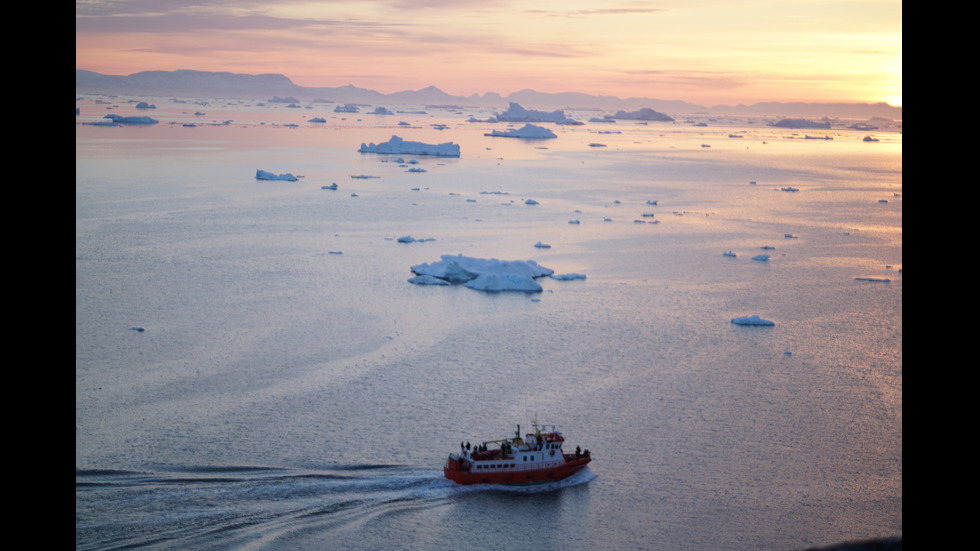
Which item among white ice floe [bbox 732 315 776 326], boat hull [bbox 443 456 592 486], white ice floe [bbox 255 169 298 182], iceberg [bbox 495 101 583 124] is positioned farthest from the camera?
iceberg [bbox 495 101 583 124]

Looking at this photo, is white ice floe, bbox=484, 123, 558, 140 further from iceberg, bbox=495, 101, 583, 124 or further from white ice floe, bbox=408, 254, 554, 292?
white ice floe, bbox=408, 254, 554, 292

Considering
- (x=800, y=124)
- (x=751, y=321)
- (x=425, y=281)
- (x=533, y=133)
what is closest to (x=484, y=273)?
(x=425, y=281)

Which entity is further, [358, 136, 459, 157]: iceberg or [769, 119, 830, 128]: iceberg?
[769, 119, 830, 128]: iceberg

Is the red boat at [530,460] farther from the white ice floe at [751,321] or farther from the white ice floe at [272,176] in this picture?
the white ice floe at [272,176]

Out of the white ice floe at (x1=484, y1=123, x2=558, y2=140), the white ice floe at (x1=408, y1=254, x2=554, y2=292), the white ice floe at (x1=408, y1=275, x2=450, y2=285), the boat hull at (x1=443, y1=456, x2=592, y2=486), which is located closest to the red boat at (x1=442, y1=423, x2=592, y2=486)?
the boat hull at (x1=443, y1=456, x2=592, y2=486)

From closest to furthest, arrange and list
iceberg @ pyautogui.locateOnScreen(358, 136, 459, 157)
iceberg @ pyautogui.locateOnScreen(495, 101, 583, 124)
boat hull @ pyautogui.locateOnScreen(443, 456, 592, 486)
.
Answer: boat hull @ pyautogui.locateOnScreen(443, 456, 592, 486) < iceberg @ pyautogui.locateOnScreen(358, 136, 459, 157) < iceberg @ pyautogui.locateOnScreen(495, 101, 583, 124)

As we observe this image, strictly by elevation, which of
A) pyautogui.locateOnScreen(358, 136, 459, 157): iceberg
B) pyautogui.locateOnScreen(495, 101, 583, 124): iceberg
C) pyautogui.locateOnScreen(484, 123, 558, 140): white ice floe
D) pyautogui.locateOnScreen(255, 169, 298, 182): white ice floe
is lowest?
pyautogui.locateOnScreen(255, 169, 298, 182): white ice floe

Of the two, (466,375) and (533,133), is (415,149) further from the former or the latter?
(466,375)
